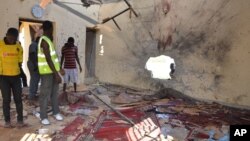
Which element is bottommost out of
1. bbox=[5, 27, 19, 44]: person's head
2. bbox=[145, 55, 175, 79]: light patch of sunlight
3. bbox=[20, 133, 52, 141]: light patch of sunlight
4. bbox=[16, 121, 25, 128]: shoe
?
bbox=[20, 133, 52, 141]: light patch of sunlight

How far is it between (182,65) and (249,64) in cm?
206

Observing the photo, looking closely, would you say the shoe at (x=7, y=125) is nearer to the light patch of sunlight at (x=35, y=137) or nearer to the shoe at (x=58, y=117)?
the light patch of sunlight at (x=35, y=137)

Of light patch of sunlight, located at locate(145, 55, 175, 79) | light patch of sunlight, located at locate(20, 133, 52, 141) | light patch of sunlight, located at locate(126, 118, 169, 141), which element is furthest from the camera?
light patch of sunlight, located at locate(145, 55, 175, 79)

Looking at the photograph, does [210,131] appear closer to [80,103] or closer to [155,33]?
[80,103]

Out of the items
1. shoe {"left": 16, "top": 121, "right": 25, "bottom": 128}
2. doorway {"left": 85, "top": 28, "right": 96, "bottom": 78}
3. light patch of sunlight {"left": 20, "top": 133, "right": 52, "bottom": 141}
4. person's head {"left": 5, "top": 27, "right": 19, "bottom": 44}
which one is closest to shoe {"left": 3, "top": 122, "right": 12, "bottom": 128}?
shoe {"left": 16, "top": 121, "right": 25, "bottom": 128}

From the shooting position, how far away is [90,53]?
1184cm

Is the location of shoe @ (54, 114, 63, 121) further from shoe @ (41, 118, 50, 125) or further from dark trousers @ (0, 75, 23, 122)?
dark trousers @ (0, 75, 23, 122)

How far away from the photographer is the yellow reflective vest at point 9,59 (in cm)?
485

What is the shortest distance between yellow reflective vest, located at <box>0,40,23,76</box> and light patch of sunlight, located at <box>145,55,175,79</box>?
513cm

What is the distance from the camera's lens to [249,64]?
22.9 ft

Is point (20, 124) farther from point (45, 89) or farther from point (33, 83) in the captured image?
point (33, 83)

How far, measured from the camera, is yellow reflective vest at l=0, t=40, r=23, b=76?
15.9ft

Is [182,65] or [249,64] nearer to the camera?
[249,64]

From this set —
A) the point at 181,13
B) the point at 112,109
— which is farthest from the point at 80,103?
the point at 181,13
